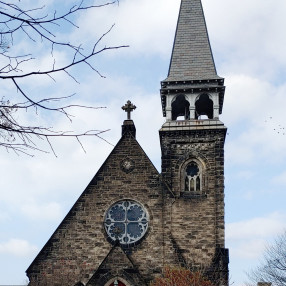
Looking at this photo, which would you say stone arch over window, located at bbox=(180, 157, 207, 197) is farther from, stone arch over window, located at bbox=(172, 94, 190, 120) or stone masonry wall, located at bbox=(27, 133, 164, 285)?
stone arch over window, located at bbox=(172, 94, 190, 120)

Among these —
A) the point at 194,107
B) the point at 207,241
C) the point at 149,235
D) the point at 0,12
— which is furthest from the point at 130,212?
the point at 0,12

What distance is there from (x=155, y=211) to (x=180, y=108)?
18.3 feet

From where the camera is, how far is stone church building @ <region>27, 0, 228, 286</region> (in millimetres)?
23188

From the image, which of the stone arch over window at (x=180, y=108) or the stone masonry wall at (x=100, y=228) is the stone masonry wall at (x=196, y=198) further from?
the stone arch over window at (x=180, y=108)

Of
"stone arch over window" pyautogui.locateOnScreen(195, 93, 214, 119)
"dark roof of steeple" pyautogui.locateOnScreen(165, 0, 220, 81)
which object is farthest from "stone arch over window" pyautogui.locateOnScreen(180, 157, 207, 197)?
"dark roof of steeple" pyautogui.locateOnScreen(165, 0, 220, 81)

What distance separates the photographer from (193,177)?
25031mm

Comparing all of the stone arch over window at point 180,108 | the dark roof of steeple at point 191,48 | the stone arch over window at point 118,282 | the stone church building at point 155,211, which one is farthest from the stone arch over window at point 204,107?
the stone arch over window at point 118,282

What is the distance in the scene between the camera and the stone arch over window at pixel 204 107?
26.9 meters

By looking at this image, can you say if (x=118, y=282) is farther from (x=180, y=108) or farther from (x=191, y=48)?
(x=191, y=48)

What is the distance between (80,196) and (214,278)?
6.42 metres

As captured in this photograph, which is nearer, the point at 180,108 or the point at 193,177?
the point at 193,177

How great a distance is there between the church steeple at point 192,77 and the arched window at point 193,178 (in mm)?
2149

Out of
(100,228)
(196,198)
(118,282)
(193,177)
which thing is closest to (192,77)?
(193,177)

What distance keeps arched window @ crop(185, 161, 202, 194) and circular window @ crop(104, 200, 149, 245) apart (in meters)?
2.15
